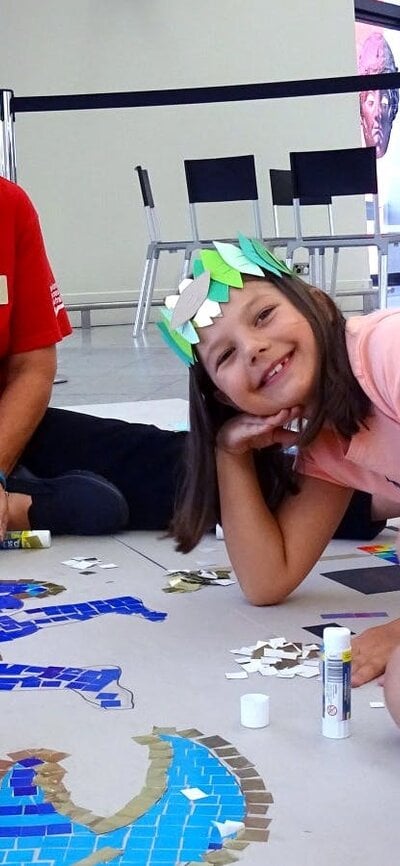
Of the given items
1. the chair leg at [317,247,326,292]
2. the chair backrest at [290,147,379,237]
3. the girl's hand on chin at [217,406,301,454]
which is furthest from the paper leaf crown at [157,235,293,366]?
the chair leg at [317,247,326,292]

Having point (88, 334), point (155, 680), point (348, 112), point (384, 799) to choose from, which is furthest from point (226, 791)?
point (348, 112)

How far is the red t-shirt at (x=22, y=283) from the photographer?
2.24 m

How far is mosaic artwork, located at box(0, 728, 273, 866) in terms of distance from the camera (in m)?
1.01

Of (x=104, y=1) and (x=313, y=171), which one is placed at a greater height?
(x=104, y=1)

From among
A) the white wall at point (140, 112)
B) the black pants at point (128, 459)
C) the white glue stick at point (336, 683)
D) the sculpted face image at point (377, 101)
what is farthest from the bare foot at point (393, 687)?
the sculpted face image at point (377, 101)

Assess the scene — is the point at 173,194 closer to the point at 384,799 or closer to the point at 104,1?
the point at 104,1

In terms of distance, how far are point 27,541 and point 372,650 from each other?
0.94 metres

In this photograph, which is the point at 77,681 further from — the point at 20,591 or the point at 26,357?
the point at 26,357

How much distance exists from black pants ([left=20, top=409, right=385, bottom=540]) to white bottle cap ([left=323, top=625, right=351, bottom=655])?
3.22 ft

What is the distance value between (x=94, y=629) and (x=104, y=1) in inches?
322

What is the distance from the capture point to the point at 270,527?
5.60ft

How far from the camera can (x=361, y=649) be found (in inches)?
58.2

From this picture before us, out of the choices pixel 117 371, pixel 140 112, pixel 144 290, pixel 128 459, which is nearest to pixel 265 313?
pixel 128 459

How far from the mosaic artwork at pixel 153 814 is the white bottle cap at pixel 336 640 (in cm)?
15
